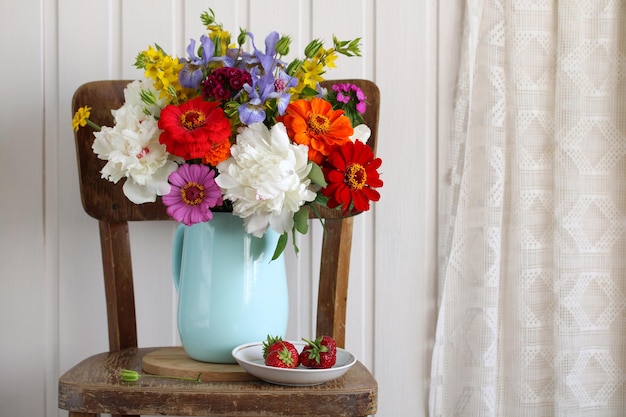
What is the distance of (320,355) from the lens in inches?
35.1

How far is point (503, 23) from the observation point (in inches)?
51.3

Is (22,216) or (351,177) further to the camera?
(22,216)

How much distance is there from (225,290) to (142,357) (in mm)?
222

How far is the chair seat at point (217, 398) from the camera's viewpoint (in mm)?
866

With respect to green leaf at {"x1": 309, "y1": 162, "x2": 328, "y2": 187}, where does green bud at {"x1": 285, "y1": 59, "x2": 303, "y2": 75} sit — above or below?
above

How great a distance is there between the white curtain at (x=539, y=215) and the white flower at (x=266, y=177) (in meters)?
0.51

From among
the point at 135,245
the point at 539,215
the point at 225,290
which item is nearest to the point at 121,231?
the point at 135,245

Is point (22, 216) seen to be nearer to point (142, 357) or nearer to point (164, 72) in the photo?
point (142, 357)

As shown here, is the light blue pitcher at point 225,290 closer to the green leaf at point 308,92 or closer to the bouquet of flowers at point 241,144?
the bouquet of flowers at point 241,144

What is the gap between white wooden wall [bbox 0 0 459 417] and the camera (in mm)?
1323

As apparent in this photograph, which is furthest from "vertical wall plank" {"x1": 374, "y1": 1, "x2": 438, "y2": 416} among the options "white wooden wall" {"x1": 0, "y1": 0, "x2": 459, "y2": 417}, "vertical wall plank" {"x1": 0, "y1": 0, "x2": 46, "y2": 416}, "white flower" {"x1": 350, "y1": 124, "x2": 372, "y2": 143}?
"vertical wall plank" {"x1": 0, "y1": 0, "x2": 46, "y2": 416}

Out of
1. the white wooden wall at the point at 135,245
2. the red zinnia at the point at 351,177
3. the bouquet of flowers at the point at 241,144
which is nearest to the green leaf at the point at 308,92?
the bouquet of flowers at the point at 241,144

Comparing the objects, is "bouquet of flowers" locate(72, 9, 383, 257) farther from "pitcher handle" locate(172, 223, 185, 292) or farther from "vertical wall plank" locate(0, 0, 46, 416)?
"vertical wall plank" locate(0, 0, 46, 416)

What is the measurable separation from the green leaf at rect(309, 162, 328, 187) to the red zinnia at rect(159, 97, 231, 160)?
117mm
